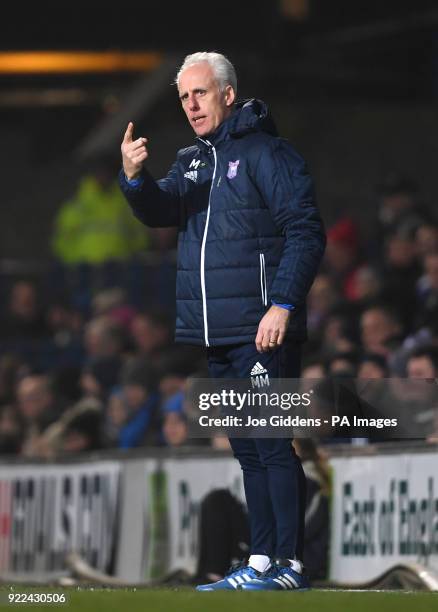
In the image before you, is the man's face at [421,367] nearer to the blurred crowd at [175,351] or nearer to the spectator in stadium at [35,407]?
the blurred crowd at [175,351]

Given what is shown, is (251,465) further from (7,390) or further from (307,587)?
(7,390)

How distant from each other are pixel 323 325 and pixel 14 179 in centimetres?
1044

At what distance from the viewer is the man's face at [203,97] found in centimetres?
666

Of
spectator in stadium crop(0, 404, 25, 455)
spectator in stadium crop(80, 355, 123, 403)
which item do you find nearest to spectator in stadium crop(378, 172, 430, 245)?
spectator in stadium crop(80, 355, 123, 403)

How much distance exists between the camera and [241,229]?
657 cm

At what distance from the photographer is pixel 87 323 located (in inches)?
687

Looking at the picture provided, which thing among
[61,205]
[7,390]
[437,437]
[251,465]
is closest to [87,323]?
[7,390]

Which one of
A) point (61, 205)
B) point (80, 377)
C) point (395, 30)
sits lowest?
point (80, 377)

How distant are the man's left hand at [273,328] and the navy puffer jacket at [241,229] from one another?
0.05 m

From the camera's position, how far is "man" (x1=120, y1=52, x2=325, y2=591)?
6461 mm

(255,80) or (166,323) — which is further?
(255,80)

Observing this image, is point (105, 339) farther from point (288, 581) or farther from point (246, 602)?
point (246, 602)

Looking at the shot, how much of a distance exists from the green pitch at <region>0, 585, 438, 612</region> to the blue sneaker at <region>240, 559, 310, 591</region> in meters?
0.67
